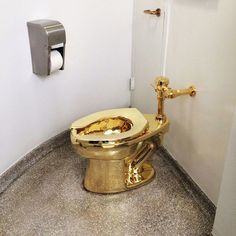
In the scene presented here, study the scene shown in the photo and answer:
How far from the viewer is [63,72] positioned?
1588 millimetres

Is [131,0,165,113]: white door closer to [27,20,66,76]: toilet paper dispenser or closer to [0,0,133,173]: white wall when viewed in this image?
[0,0,133,173]: white wall

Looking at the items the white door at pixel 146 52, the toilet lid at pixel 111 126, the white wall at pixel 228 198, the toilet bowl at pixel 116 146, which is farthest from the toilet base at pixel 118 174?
the white wall at pixel 228 198

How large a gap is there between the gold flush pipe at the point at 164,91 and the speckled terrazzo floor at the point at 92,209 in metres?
0.33

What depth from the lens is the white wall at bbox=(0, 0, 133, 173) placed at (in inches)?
50.6

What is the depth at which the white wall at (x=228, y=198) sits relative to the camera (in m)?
0.90

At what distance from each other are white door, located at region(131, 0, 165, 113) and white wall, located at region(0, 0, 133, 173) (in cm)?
8

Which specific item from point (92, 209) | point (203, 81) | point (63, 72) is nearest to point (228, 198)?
point (203, 81)

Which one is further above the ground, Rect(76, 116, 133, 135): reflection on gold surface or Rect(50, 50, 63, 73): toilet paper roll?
Rect(50, 50, 63, 73): toilet paper roll

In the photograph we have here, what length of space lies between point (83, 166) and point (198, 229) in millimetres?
683

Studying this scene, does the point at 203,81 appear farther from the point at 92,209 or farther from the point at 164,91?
the point at 92,209

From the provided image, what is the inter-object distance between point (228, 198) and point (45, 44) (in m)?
0.96

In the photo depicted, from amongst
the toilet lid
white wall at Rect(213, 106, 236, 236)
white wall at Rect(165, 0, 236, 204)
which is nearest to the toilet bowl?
the toilet lid

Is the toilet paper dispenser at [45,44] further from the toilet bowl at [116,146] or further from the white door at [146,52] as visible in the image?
the white door at [146,52]

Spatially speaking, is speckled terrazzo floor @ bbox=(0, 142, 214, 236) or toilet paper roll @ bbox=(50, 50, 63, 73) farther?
toilet paper roll @ bbox=(50, 50, 63, 73)
